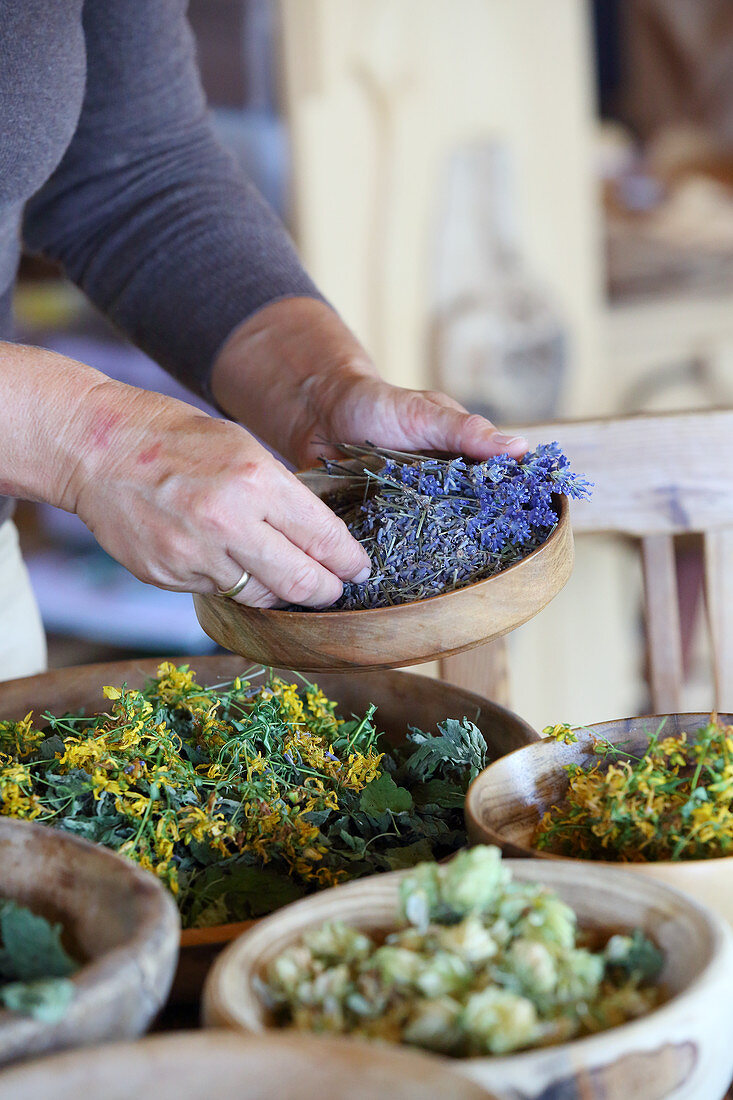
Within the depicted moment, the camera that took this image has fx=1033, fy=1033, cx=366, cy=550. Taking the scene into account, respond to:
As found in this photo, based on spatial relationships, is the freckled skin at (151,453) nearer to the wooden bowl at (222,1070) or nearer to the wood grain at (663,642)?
the wooden bowl at (222,1070)

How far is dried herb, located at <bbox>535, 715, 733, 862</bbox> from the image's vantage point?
0.63 metres

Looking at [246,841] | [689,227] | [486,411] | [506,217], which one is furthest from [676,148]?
[246,841]

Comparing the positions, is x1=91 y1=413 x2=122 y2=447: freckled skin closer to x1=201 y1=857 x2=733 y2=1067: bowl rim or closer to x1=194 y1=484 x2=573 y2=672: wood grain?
x1=194 y1=484 x2=573 y2=672: wood grain

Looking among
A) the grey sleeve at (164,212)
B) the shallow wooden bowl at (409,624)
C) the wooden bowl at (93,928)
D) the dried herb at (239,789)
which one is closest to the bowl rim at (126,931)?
the wooden bowl at (93,928)

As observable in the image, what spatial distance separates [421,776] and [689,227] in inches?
101

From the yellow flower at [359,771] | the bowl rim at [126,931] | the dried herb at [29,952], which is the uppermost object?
the bowl rim at [126,931]

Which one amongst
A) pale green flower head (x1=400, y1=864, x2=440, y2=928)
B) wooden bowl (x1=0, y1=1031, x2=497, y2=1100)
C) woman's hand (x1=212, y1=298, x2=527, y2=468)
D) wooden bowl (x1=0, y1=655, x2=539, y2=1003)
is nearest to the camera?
wooden bowl (x1=0, y1=1031, x2=497, y2=1100)

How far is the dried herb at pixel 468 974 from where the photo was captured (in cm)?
46

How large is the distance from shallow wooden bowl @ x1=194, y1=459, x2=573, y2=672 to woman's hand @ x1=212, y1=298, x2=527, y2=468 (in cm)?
18

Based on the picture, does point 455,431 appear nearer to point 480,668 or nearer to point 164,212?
point 480,668

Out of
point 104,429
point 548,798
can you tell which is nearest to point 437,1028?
point 548,798

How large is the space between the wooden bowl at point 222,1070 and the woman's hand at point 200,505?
40cm

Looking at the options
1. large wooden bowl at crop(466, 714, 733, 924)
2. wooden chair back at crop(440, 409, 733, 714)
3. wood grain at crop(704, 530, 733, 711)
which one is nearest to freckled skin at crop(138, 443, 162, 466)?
large wooden bowl at crop(466, 714, 733, 924)

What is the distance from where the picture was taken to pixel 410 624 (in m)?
0.74
